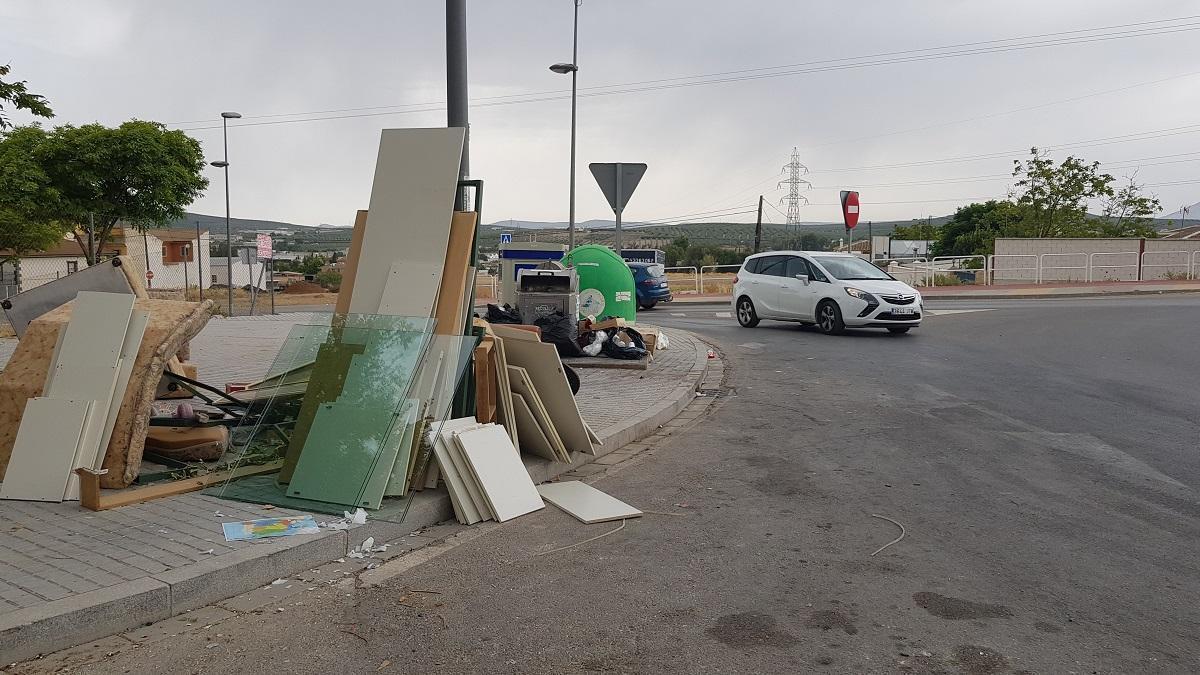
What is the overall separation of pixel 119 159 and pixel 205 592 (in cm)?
3561

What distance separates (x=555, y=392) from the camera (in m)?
6.89

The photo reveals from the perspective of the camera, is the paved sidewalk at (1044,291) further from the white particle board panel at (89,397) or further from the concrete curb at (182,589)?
the concrete curb at (182,589)

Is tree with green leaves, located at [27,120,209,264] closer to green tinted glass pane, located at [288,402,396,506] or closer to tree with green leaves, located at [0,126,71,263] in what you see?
tree with green leaves, located at [0,126,71,263]

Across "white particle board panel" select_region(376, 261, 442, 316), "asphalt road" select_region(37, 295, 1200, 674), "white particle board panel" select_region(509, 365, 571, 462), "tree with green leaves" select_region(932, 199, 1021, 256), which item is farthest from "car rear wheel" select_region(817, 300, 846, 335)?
"tree with green leaves" select_region(932, 199, 1021, 256)

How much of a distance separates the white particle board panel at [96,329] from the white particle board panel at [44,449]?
34 centimetres

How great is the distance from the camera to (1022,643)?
147 inches

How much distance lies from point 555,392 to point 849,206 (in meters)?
17.6

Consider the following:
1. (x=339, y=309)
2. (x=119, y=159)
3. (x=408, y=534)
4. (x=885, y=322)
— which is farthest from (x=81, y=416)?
(x=119, y=159)

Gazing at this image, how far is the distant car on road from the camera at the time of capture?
28938 millimetres

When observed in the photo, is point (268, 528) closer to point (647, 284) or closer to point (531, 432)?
point (531, 432)

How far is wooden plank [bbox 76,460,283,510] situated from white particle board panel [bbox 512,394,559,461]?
166cm

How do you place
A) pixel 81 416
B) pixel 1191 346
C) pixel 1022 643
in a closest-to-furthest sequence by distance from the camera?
pixel 1022 643, pixel 81 416, pixel 1191 346

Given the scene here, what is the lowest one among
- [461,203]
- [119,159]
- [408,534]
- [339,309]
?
[408,534]

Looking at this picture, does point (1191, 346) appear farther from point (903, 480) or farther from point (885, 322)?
point (903, 480)
